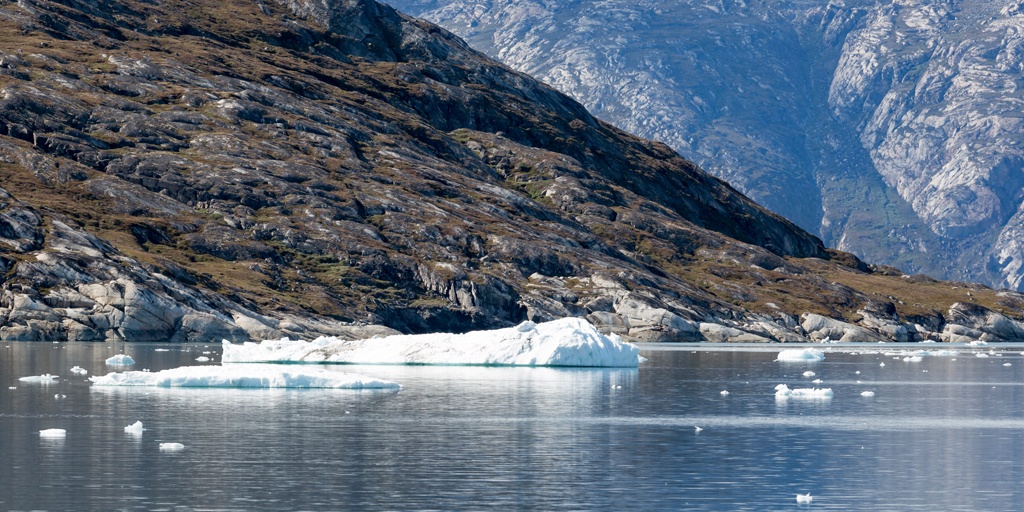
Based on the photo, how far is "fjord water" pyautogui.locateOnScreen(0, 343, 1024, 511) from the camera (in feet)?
154

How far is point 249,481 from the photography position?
49688 millimetres

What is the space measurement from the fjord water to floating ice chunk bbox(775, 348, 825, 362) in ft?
154

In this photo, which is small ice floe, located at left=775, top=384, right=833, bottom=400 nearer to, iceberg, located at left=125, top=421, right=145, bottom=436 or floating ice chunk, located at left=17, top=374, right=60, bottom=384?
iceberg, located at left=125, top=421, right=145, bottom=436

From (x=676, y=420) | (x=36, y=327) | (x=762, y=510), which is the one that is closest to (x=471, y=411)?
(x=676, y=420)

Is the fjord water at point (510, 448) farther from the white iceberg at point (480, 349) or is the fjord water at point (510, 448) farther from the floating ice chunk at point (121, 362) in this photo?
the white iceberg at point (480, 349)

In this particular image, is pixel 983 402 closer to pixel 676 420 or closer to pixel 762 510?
pixel 676 420

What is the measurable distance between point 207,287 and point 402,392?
350 ft

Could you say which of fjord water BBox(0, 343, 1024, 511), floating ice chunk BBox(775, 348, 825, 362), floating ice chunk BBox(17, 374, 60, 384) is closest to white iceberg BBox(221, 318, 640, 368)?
fjord water BBox(0, 343, 1024, 511)

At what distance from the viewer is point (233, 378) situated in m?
92.2

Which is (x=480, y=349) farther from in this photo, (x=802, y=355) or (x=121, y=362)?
(x=802, y=355)

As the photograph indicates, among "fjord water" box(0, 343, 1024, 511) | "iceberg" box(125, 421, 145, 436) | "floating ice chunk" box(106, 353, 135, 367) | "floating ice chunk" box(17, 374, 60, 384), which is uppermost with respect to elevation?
"floating ice chunk" box(106, 353, 135, 367)

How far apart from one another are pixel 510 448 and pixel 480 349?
2530 inches

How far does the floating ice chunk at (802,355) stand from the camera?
15450 cm

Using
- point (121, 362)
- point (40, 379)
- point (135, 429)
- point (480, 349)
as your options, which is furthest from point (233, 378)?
point (480, 349)
